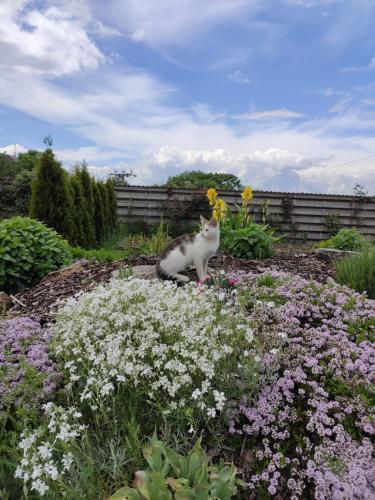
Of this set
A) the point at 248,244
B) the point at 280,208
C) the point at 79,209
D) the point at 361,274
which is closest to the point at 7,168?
the point at 79,209

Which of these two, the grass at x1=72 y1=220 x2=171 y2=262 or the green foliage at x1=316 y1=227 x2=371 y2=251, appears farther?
the green foliage at x1=316 y1=227 x2=371 y2=251

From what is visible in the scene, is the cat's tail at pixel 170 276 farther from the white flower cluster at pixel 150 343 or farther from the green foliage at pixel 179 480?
the green foliage at pixel 179 480

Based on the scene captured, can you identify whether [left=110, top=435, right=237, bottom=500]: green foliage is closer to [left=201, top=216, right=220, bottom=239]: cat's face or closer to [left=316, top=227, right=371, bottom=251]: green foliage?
[left=201, top=216, right=220, bottom=239]: cat's face

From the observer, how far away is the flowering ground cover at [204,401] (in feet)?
6.77

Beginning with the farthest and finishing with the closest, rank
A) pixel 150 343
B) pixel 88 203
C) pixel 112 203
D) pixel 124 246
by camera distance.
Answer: pixel 112 203 < pixel 88 203 < pixel 124 246 < pixel 150 343

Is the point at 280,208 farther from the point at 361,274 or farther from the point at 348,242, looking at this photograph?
the point at 361,274

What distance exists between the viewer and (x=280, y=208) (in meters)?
15.1

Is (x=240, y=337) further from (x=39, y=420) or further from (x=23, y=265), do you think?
(x=23, y=265)

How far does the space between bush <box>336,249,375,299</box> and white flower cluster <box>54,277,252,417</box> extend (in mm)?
2449

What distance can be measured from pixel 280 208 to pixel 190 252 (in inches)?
426

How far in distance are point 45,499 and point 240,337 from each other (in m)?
1.44

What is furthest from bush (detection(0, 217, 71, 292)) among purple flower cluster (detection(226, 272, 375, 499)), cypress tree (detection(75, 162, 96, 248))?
purple flower cluster (detection(226, 272, 375, 499))

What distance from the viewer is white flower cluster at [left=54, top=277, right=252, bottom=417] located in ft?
7.57

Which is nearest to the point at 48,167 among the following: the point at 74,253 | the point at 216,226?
the point at 74,253
